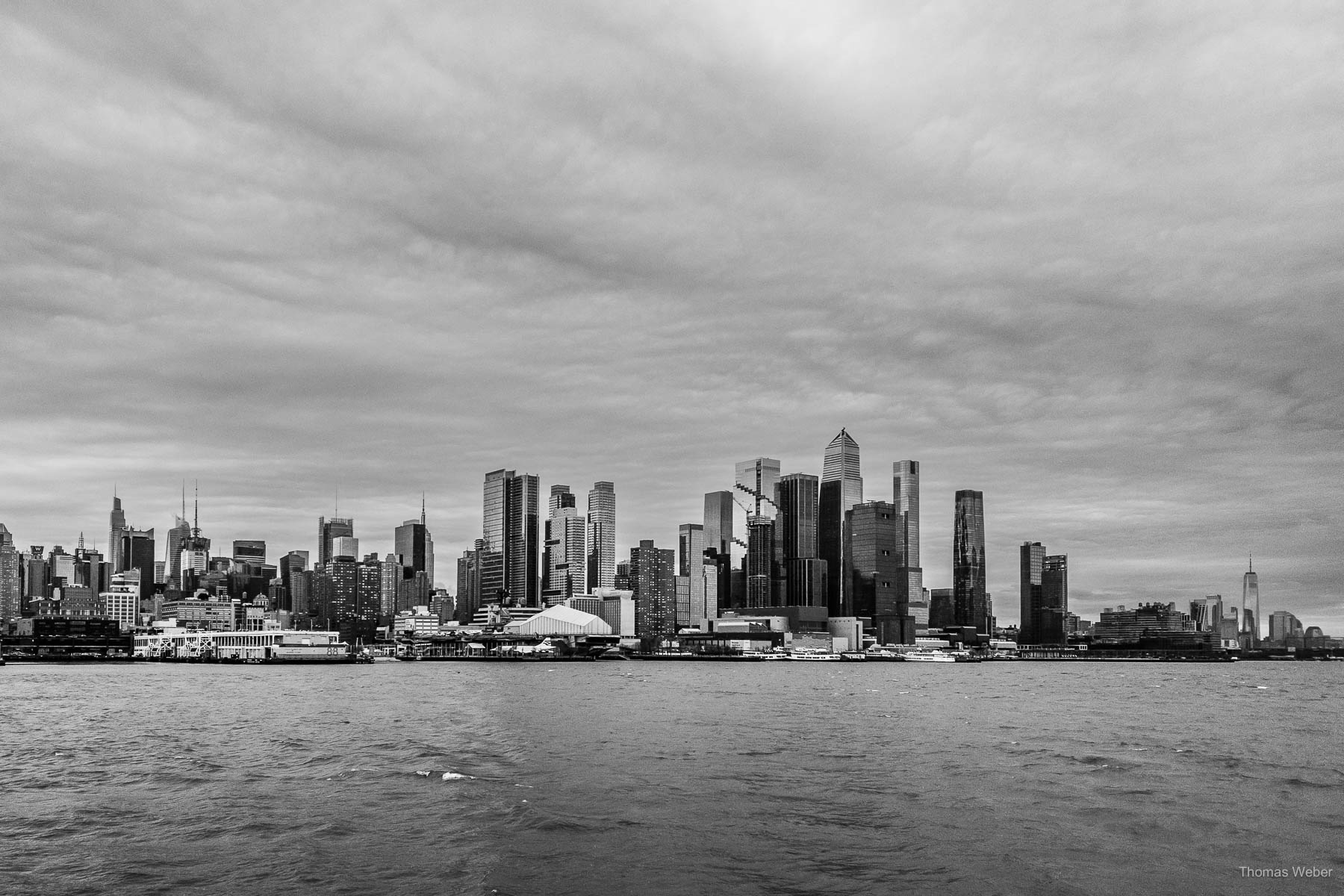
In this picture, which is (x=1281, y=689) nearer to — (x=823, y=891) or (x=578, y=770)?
(x=578, y=770)

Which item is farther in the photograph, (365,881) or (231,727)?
(231,727)

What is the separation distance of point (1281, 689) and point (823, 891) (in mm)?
184328

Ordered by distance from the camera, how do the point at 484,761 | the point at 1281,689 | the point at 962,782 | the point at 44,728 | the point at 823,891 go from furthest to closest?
the point at 1281,689, the point at 44,728, the point at 484,761, the point at 962,782, the point at 823,891

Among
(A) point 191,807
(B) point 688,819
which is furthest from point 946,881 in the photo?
(A) point 191,807

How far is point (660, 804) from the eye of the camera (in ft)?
165

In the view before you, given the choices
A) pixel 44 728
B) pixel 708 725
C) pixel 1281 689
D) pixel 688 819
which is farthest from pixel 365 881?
pixel 1281 689

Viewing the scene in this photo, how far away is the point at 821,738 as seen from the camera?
8069 cm

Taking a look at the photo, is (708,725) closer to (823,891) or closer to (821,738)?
(821,738)

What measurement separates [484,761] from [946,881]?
1426 inches

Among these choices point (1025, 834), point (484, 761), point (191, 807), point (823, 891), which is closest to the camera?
point (823, 891)

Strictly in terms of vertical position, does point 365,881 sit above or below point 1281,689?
above

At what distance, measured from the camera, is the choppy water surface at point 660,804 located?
37.7 meters

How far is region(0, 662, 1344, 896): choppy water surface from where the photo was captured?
37719 millimetres

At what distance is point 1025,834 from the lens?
44.5 meters
